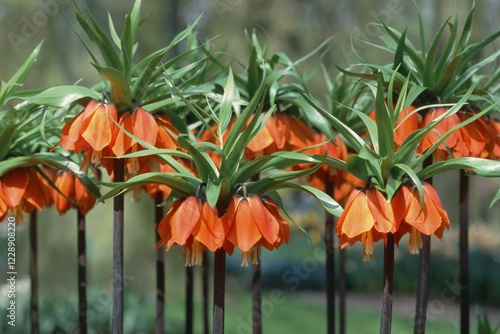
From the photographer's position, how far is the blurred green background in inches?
273

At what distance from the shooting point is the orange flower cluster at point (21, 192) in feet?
8.16

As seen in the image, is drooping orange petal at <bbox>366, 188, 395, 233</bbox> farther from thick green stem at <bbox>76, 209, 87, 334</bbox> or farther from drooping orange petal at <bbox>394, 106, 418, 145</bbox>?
thick green stem at <bbox>76, 209, 87, 334</bbox>

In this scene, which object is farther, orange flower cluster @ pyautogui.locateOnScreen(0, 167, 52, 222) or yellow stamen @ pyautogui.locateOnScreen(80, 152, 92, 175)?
orange flower cluster @ pyautogui.locateOnScreen(0, 167, 52, 222)

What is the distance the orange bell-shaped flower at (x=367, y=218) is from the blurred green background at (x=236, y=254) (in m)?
3.20

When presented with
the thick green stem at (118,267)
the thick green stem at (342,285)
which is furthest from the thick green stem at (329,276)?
the thick green stem at (118,267)

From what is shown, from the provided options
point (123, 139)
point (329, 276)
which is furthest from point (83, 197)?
point (329, 276)

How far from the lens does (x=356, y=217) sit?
1906mm

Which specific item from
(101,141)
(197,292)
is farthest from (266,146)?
(197,292)

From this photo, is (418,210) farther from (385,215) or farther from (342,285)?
(342,285)

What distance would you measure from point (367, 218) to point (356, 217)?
30mm

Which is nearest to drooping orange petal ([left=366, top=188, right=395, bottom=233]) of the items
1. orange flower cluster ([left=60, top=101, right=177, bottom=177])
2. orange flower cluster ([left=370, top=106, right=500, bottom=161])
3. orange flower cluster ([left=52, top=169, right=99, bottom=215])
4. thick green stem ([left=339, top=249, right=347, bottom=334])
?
orange flower cluster ([left=370, top=106, right=500, bottom=161])

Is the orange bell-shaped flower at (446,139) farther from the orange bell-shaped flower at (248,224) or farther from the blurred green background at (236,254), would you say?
the blurred green background at (236,254)

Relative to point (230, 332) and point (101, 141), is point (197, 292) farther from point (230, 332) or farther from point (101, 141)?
point (101, 141)

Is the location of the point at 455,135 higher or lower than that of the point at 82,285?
higher
